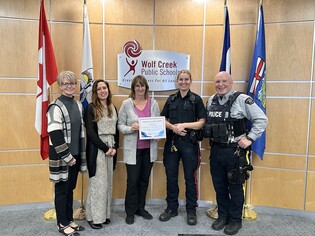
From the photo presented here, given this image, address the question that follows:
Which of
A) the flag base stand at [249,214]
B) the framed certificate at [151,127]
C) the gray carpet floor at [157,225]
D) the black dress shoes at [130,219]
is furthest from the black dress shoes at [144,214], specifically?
the flag base stand at [249,214]

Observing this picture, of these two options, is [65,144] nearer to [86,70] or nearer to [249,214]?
[86,70]

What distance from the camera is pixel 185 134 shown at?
9.09 ft

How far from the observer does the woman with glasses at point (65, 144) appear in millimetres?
2297

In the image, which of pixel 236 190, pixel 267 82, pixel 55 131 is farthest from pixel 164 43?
pixel 236 190

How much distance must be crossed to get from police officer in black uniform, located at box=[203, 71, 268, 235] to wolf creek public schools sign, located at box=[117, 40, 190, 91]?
0.81 m

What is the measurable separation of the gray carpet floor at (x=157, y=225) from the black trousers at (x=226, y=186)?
0.24 m

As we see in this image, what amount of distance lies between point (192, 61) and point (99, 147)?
66.5 inches

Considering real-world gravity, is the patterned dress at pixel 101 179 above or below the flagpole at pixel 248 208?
above

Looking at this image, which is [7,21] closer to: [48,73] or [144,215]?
[48,73]

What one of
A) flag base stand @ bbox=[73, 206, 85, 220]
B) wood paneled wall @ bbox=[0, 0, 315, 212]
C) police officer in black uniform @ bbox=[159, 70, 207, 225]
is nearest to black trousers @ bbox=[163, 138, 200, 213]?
police officer in black uniform @ bbox=[159, 70, 207, 225]

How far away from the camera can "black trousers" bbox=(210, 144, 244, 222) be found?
102 inches

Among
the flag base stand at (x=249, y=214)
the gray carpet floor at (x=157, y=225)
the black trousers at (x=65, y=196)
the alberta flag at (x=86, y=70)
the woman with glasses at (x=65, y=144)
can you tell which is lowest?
the gray carpet floor at (x=157, y=225)

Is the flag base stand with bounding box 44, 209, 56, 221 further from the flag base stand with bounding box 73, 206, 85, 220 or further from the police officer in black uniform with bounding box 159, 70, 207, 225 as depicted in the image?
the police officer in black uniform with bounding box 159, 70, 207, 225

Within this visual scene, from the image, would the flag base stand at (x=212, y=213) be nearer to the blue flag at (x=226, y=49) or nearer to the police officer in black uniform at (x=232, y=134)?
the police officer in black uniform at (x=232, y=134)
